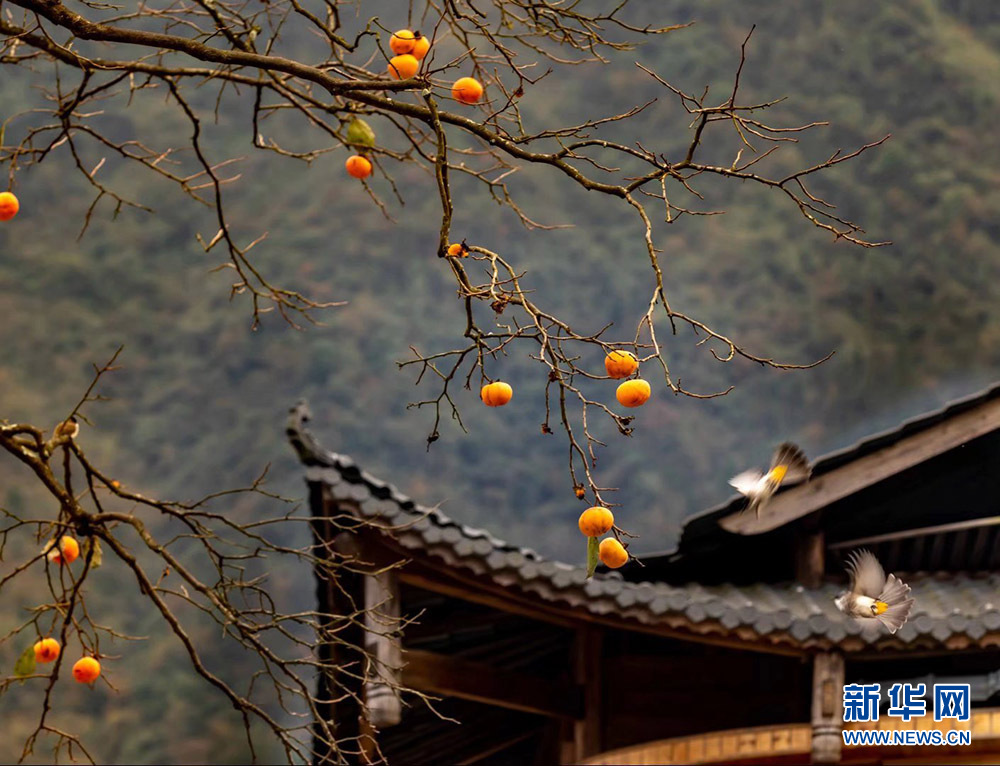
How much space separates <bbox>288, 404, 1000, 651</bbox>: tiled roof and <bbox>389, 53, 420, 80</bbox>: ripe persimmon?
1343 millimetres

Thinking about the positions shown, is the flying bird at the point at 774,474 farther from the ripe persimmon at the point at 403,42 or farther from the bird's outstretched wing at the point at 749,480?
the ripe persimmon at the point at 403,42

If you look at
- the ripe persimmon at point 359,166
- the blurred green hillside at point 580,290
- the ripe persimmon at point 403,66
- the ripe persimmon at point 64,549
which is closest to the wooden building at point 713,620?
the ripe persimmon at point 64,549

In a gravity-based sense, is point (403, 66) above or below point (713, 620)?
above

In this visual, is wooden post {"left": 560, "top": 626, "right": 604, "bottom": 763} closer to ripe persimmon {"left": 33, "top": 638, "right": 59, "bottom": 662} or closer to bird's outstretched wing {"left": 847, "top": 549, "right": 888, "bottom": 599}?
bird's outstretched wing {"left": 847, "top": 549, "right": 888, "bottom": 599}

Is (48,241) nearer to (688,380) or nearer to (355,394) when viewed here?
(355,394)

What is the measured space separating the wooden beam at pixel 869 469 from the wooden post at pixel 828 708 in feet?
1.58

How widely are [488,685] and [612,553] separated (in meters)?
2.07

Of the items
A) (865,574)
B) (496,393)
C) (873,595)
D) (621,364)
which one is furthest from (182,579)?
(865,574)

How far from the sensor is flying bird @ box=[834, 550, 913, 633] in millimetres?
3551

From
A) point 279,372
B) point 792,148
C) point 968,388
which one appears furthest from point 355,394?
point 968,388

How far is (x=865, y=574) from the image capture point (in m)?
3.93

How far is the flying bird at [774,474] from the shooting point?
11.1 ft

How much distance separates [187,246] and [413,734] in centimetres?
1325

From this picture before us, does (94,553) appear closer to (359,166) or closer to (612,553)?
(359,166)
